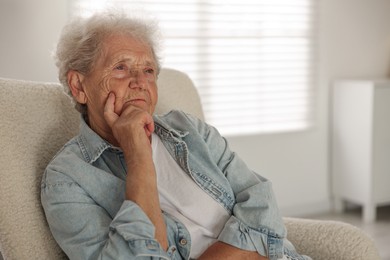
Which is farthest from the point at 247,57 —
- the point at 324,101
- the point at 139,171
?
the point at 139,171

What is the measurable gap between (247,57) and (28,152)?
2058mm

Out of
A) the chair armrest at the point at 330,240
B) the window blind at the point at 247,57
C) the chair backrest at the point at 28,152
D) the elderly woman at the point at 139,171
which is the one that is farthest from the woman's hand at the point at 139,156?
the window blind at the point at 247,57

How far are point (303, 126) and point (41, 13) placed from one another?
1.69 meters

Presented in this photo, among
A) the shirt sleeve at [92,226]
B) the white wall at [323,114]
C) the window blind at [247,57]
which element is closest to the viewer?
the shirt sleeve at [92,226]

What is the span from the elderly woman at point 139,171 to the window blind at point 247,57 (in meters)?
1.58

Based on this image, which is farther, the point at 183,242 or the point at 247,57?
the point at 247,57

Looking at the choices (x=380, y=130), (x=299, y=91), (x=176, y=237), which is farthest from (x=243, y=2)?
(x=176, y=237)

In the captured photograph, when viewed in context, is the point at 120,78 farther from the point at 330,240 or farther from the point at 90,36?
the point at 330,240

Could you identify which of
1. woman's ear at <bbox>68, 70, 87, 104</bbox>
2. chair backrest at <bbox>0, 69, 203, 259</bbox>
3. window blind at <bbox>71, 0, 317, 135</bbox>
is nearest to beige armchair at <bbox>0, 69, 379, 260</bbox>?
chair backrest at <bbox>0, 69, 203, 259</bbox>

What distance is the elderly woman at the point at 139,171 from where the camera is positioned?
1.28 meters

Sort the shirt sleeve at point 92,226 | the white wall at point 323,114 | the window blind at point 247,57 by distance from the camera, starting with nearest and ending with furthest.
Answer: the shirt sleeve at point 92,226
the window blind at point 247,57
the white wall at point 323,114

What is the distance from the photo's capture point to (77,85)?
4.86 feet

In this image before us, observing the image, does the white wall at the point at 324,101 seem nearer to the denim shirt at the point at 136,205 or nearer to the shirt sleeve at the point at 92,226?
the denim shirt at the point at 136,205

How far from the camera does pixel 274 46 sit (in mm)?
3402
